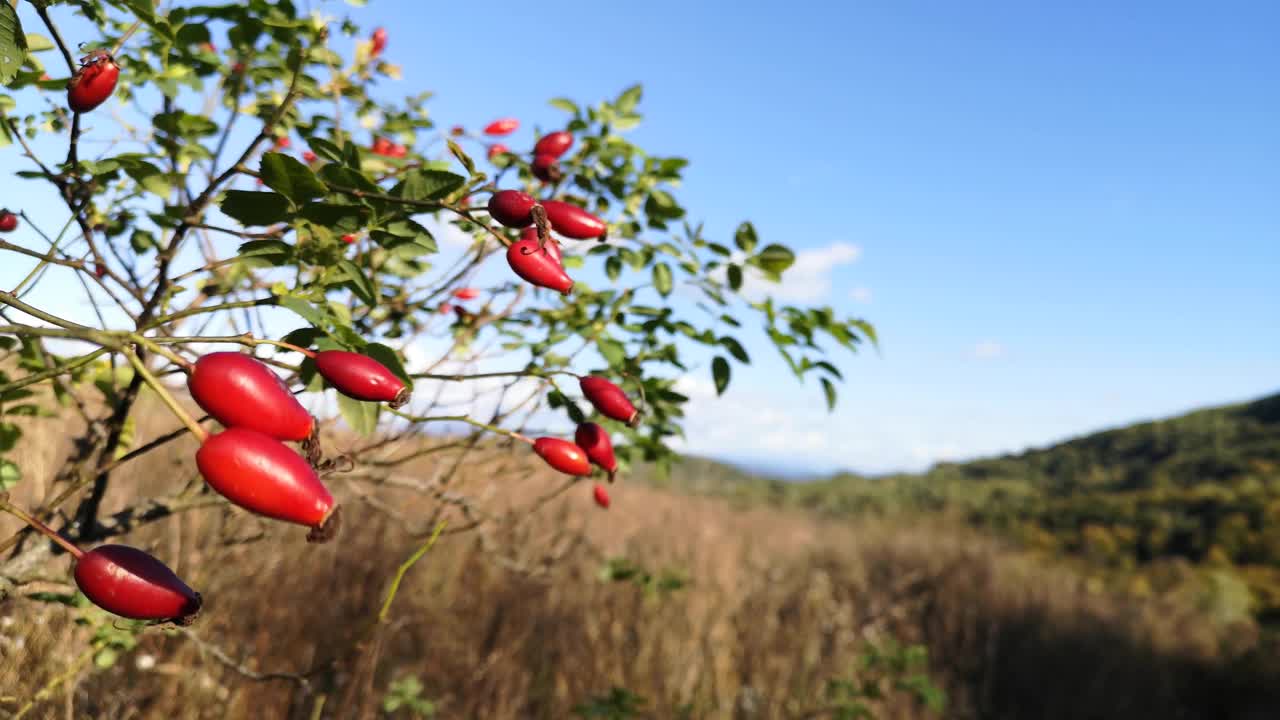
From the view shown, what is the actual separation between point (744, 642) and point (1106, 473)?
952 centimetres

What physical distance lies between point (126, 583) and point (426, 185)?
19.4 inches

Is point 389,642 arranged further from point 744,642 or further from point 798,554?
point 798,554

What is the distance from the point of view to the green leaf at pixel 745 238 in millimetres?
1548

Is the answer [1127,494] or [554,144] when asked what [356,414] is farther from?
[1127,494]

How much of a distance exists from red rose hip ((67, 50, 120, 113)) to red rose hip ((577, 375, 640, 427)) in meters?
0.72

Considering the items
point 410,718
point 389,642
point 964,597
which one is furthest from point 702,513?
point 410,718

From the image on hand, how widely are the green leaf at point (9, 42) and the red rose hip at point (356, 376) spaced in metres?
0.52

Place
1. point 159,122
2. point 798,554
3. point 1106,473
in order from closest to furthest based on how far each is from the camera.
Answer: point 159,122
point 798,554
point 1106,473

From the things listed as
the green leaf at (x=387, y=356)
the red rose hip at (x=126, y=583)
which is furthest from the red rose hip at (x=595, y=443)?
the red rose hip at (x=126, y=583)

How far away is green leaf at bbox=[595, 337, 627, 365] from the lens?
1.46m

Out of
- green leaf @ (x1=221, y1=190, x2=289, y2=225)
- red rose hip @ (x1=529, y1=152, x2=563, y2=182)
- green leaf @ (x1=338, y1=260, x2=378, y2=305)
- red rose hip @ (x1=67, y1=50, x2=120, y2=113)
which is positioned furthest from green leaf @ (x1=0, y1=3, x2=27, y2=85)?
red rose hip @ (x1=529, y1=152, x2=563, y2=182)

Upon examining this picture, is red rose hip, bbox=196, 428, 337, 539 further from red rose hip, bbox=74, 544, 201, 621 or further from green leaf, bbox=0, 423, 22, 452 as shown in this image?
green leaf, bbox=0, 423, 22, 452

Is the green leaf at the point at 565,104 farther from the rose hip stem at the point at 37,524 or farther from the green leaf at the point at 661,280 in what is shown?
the rose hip stem at the point at 37,524

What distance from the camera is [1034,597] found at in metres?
6.04
